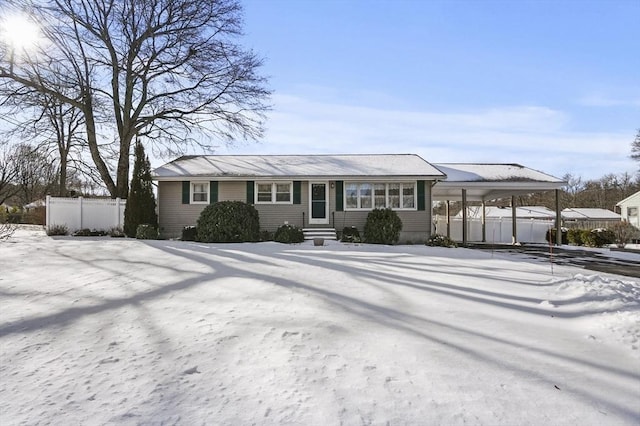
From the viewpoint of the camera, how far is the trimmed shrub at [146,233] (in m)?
15.1

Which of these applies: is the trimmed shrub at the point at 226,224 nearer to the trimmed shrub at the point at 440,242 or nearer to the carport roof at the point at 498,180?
the trimmed shrub at the point at 440,242

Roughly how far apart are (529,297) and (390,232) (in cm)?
972

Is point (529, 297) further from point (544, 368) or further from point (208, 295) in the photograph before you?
point (208, 295)

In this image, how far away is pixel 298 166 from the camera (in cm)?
1772

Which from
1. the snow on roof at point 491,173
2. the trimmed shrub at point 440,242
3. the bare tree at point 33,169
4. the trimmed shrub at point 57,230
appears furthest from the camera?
the bare tree at point 33,169

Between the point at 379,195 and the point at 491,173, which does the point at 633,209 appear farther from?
the point at 379,195

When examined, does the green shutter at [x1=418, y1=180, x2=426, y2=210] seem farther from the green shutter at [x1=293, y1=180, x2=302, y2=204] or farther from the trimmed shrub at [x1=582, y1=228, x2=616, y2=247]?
the trimmed shrub at [x1=582, y1=228, x2=616, y2=247]

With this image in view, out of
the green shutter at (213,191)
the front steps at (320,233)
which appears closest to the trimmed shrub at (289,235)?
the front steps at (320,233)

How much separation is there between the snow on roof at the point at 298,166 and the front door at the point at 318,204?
666mm

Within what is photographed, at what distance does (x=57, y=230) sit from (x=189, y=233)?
623cm

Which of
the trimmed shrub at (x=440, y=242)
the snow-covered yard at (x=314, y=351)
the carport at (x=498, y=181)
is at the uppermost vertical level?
the carport at (x=498, y=181)

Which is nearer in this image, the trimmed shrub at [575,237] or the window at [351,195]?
the window at [351,195]

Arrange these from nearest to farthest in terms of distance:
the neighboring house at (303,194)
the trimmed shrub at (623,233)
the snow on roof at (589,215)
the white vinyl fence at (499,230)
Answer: the neighboring house at (303,194), the trimmed shrub at (623,233), the white vinyl fence at (499,230), the snow on roof at (589,215)

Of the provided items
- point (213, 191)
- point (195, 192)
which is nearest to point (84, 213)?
point (195, 192)
